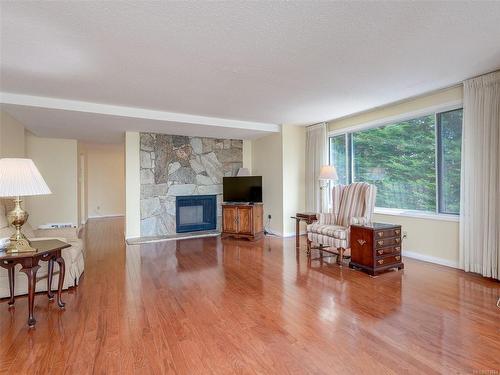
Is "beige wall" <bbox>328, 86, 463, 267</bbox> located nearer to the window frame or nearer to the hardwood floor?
the window frame

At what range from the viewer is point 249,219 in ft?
18.2

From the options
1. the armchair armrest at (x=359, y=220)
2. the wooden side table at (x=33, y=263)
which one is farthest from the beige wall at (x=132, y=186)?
the armchair armrest at (x=359, y=220)

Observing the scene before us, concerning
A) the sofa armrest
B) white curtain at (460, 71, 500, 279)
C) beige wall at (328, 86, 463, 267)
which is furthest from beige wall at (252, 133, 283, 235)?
the sofa armrest

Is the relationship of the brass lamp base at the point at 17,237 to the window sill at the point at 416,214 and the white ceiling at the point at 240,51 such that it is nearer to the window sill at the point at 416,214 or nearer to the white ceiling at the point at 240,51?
the white ceiling at the point at 240,51

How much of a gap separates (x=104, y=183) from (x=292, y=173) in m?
6.95

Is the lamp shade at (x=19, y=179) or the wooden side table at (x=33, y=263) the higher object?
the lamp shade at (x=19, y=179)

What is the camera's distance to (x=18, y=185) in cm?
222

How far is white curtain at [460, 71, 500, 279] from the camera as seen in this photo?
312 centimetres

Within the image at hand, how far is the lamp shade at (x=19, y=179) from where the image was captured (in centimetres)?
218

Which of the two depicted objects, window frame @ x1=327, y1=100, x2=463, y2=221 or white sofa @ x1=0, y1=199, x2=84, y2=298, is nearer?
white sofa @ x1=0, y1=199, x2=84, y2=298

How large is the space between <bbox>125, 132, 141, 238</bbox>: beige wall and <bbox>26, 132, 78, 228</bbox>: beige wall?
193 cm

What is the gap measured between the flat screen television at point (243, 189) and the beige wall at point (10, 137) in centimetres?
372

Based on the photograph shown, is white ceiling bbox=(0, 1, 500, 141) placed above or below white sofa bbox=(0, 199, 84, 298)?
above

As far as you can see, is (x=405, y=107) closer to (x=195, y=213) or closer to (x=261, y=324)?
(x=261, y=324)
